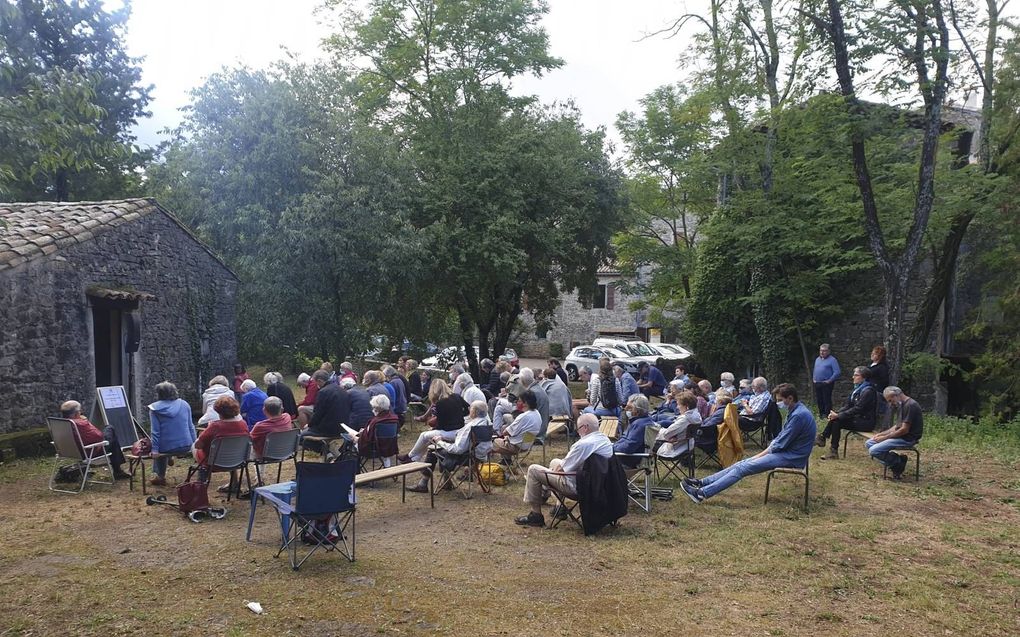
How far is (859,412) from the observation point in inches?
389

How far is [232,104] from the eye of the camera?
15.8 meters

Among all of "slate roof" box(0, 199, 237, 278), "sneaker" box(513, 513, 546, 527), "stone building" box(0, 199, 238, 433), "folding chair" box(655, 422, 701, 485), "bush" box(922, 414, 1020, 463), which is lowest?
"bush" box(922, 414, 1020, 463)

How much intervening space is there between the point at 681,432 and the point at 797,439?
1397 mm

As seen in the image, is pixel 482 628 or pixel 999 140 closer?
pixel 482 628

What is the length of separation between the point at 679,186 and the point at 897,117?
13032mm

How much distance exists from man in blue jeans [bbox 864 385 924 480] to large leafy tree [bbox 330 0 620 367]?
10.9m

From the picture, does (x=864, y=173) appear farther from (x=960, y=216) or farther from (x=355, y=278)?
(x=355, y=278)

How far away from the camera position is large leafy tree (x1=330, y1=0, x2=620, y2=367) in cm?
1867

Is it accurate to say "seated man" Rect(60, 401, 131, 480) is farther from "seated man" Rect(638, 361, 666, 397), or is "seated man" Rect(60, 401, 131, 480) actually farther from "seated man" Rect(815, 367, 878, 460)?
"seated man" Rect(815, 367, 878, 460)

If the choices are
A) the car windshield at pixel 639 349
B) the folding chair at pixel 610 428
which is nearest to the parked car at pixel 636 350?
the car windshield at pixel 639 349

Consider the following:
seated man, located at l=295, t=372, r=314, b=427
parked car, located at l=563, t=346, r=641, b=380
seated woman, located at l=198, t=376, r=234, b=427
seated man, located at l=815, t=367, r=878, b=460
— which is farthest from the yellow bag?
parked car, located at l=563, t=346, r=641, b=380

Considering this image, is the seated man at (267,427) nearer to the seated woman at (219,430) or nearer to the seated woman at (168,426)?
the seated woman at (219,430)

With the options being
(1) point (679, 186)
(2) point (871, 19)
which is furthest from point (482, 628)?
(1) point (679, 186)

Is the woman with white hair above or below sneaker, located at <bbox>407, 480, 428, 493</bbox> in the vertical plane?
above
